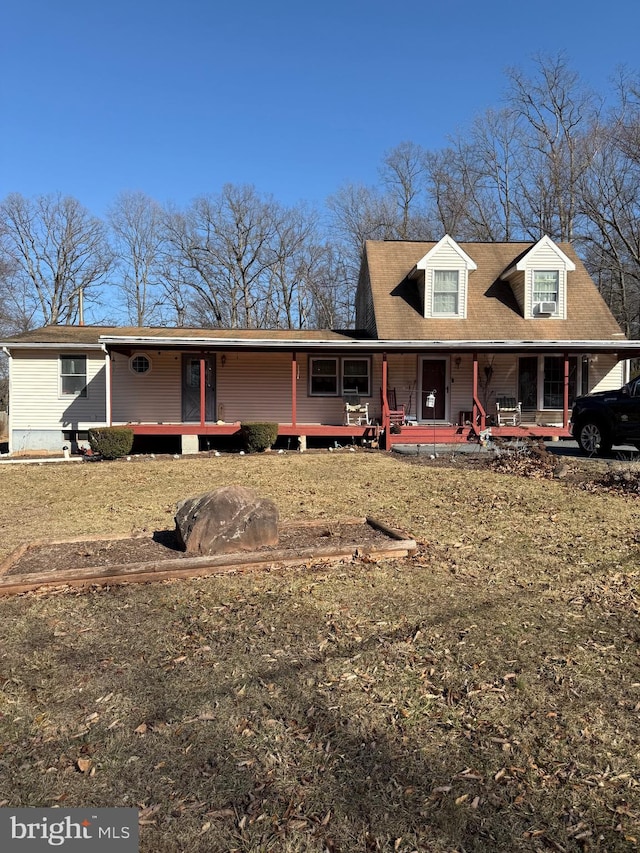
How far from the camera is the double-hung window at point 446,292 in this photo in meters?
17.6

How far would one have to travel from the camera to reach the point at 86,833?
208 cm

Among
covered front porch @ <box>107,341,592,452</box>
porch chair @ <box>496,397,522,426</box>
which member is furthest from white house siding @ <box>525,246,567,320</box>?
porch chair @ <box>496,397,522,426</box>

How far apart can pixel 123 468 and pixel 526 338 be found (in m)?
12.1

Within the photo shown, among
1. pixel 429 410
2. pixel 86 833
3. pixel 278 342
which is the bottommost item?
pixel 86 833

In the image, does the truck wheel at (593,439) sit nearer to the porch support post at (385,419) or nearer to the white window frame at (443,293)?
the porch support post at (385,419)

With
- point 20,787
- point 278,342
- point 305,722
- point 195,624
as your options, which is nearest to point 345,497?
point 195,624

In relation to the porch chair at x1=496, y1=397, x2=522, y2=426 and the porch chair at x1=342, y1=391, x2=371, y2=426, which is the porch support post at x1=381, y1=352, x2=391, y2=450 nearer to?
the porch chair at x1=342, y1=391, x2=371, y2=426

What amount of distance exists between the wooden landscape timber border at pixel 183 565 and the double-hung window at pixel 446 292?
13.3 metres

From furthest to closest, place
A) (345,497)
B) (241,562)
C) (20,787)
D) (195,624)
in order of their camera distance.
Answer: (345,497) < (241,562) < (195,624) < (20,787)

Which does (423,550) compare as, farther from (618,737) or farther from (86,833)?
(86,833)

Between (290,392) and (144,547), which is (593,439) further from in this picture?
(144,547)

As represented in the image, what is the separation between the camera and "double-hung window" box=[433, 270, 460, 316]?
17594 mm

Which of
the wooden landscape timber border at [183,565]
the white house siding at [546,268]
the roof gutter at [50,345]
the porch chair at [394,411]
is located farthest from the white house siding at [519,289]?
the wooden landscape timber border at [183,565]

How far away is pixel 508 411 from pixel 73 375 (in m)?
13.1
